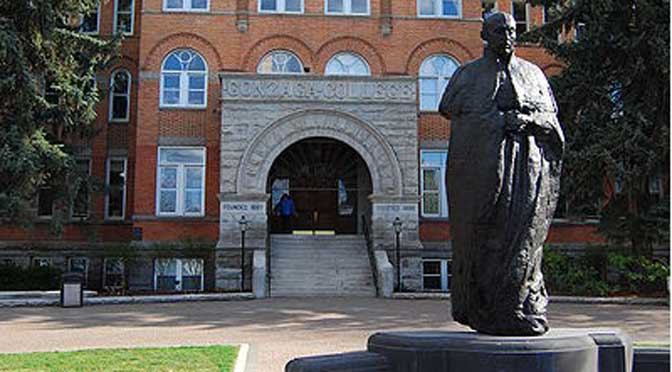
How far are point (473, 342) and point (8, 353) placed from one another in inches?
307

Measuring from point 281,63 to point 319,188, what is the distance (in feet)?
16.8

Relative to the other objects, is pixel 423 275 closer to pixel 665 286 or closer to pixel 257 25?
pixel 665 286

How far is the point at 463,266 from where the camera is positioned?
5238 mm

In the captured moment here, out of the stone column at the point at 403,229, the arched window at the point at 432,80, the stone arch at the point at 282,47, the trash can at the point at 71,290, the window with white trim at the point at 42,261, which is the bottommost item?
the trash can at the point at 71,290

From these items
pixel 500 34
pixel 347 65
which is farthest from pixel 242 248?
pixel 500 34

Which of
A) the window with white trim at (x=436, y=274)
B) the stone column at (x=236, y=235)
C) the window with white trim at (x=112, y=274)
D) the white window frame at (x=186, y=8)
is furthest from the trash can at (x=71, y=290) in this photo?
the white window frame at (x=186, y=8)

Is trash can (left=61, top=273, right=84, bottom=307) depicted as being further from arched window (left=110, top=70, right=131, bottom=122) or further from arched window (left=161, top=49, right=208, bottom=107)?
arched window (left=110, top=70, right=131, bottom=122)

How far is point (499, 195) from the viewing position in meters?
5.05

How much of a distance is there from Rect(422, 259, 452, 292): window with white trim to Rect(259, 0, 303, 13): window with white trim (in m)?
10.7

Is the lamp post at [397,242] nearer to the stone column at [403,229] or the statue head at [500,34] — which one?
the stone column at [403,229]

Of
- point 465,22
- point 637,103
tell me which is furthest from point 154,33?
point 637,103

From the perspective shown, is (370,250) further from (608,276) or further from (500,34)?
(500,34)

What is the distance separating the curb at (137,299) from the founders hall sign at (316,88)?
707cm

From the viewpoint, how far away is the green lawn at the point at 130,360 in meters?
8.22
